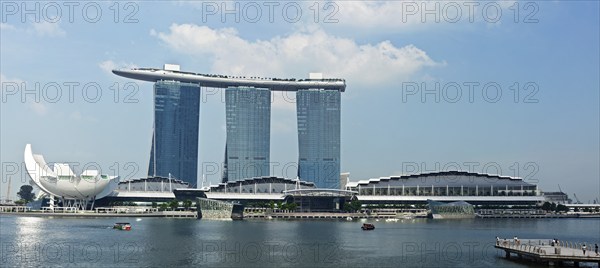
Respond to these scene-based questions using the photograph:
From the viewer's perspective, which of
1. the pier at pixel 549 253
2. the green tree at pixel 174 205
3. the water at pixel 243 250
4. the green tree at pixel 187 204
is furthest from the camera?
the green tree at pixel 187 204

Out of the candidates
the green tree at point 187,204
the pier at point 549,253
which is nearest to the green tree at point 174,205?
the green tree at point 187,204

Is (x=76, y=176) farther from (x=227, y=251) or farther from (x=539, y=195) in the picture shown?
(x=539, y=195)

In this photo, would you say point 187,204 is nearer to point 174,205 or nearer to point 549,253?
point 174,205

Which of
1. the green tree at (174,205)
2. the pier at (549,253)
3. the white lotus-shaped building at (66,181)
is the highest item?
the white lotus-shaped building at (66,181)

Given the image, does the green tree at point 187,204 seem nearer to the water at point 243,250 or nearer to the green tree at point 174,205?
the green tree at point 174,205

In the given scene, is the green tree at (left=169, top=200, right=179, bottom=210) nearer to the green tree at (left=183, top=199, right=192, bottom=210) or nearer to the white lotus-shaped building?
the green tree at (left=183, top=199, right=192, bottom=210)

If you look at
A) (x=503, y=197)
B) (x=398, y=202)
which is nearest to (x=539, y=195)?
(x=503, y=197)

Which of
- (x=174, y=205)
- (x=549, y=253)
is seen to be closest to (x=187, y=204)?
(x=174, y=205)

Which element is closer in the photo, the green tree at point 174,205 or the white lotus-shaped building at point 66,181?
the white lotus-shaped building at point 66,181

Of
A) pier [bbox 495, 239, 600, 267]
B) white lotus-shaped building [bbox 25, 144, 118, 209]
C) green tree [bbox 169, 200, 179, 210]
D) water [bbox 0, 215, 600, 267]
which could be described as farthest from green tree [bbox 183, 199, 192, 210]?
pier [bbox 495, 239, 600, 267]
